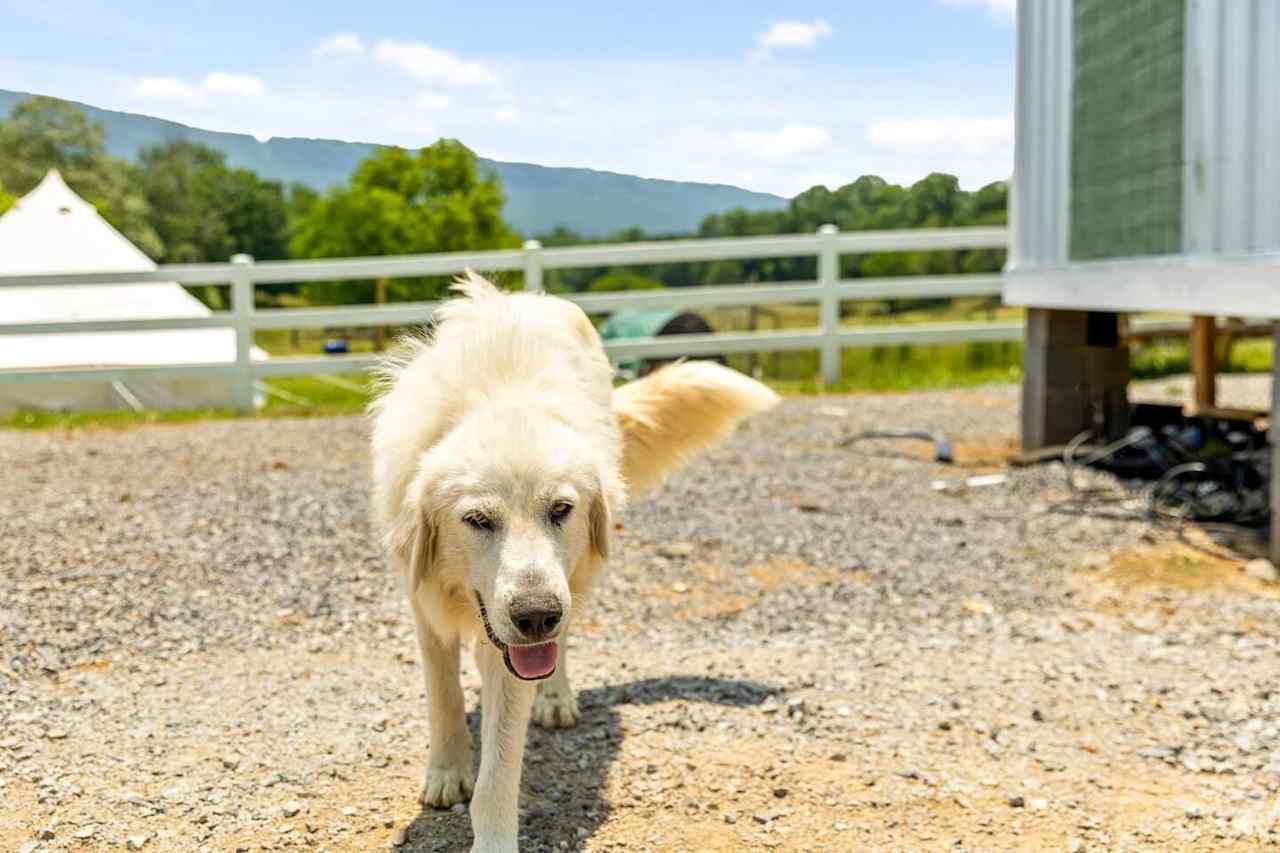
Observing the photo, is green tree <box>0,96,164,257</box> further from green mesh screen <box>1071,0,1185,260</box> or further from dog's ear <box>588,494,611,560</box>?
dog's ear <box>588,494,611,560</box>

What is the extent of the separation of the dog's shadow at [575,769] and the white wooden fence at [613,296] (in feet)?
25.7

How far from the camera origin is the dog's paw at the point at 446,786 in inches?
133

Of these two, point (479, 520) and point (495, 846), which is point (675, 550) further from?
point (479, 520)

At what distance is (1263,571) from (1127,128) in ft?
9.43

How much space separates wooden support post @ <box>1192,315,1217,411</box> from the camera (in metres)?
8.79

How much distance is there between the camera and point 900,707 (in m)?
4.17

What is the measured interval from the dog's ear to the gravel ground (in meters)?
0.75

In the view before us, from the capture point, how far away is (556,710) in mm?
3986

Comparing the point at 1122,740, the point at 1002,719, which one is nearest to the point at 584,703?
the point at 1002,719

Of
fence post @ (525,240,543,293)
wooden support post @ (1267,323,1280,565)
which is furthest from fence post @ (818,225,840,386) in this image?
wooden support post @ (1267,323,1280,565)

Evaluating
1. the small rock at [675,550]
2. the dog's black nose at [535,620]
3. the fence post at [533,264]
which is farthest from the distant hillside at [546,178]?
the fence post at [533,264]

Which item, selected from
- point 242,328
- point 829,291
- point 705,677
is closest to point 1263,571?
point 705,677

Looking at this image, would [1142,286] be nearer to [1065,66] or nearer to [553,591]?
[1065,66]

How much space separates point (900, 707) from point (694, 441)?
3.99ft
